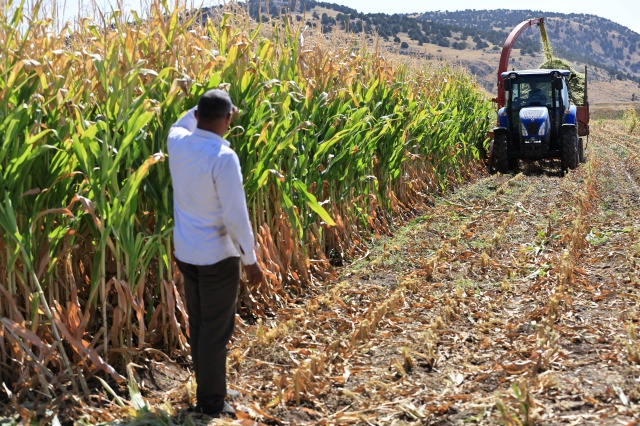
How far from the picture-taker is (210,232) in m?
3.48

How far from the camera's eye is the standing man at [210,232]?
133 inches

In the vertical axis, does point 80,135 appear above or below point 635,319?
above

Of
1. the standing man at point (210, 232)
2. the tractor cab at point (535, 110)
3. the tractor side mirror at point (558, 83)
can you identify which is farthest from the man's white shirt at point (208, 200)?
the tractor side mirror at point (558, 83)

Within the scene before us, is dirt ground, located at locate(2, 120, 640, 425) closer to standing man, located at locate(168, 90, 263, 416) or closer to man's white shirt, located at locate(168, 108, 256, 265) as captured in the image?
Result: standing man, located at locate(168, 90, 263, 416)

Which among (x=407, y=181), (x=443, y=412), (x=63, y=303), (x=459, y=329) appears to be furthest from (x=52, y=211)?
(x=407, y=181)

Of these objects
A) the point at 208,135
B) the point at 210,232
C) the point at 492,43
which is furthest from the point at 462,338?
the point at 492,43

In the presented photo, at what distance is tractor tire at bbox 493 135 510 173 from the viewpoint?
1395cm

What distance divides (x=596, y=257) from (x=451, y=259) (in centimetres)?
129

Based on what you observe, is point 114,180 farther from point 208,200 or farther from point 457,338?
point 457,338

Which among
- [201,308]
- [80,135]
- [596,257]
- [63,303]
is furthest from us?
[596,257]

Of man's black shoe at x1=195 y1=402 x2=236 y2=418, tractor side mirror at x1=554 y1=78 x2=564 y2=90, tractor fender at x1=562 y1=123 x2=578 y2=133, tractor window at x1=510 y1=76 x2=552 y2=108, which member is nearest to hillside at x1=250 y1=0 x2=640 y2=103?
tractor window at x1=510 y1=76 x2=552 y2=108

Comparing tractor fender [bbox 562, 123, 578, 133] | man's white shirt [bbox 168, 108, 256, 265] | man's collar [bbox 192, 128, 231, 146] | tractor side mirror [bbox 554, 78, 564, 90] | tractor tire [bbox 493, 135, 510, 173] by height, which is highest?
tractor side mirror [bbox 554, 78, 564, 90]

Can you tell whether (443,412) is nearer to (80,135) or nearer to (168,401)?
(168,401)

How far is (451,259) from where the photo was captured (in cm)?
698
